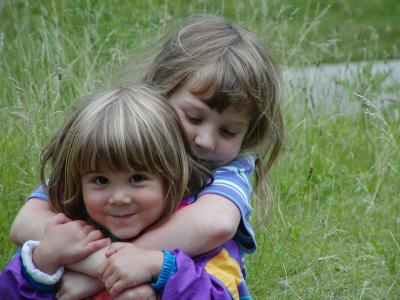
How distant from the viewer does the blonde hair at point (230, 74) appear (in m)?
3.29

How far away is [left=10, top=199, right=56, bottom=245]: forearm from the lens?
3170 mm

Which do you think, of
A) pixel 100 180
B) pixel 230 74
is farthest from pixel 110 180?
pixel 230 74

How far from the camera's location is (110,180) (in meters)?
2.97

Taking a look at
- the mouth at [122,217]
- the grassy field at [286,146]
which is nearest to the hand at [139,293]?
the mouth at [122,217]

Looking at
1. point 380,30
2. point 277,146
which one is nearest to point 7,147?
point 277,146

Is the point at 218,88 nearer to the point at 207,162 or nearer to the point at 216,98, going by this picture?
the point at 216,98

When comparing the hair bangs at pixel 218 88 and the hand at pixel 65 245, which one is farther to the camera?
the hair bangs at pixel 218 88

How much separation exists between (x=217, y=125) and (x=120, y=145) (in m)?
0.48

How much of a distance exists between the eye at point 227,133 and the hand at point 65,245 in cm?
57

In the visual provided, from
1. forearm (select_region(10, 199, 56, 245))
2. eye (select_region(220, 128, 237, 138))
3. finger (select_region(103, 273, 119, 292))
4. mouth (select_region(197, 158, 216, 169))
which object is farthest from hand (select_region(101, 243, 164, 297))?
eye (select_region(220, 128, 237, 138))

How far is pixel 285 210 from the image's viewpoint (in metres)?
4.68

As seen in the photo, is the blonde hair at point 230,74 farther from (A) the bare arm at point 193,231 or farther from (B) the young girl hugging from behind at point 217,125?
(A) the bare arm at point 193,231

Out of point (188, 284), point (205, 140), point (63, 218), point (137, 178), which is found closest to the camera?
point (188, 284)

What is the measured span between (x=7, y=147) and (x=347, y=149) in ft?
6.29
